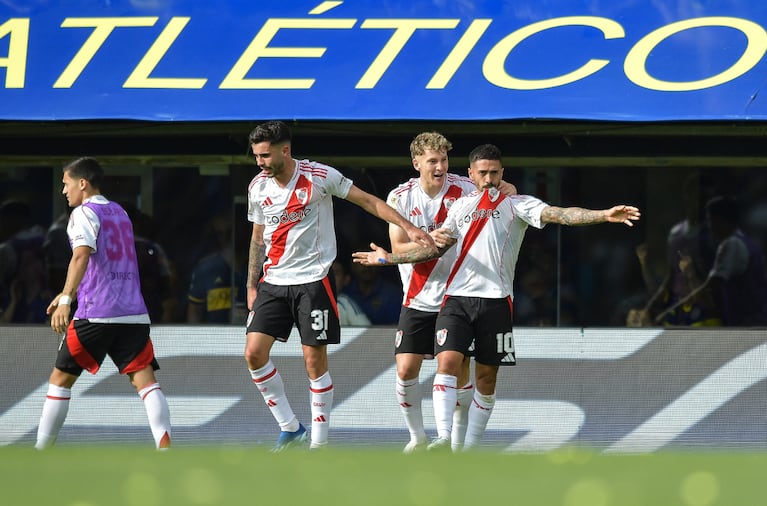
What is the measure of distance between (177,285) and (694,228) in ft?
13.3

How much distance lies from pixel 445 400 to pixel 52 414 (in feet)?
8.02

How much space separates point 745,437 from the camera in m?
10.1

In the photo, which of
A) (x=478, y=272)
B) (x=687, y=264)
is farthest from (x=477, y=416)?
(x=687, y=264)

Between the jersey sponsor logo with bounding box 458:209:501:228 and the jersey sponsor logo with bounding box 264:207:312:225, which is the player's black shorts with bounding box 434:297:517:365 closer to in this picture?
the jersey sponsor logo with bounding box 458:209:501:228

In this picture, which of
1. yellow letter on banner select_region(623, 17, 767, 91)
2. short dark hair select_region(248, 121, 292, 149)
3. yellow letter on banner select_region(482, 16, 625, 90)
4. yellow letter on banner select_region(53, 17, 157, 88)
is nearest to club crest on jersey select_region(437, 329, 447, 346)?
short dark hair select_region(248, 121, 292, 149)

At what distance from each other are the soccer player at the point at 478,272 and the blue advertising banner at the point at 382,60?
1.11 meters

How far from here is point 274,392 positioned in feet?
28.5

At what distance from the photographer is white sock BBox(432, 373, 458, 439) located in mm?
8539

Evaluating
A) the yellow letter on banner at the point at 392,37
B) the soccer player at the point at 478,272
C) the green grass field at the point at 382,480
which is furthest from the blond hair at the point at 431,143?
the green grass field at the point at 382,480

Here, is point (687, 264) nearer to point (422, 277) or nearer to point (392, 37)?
point (422, 277)

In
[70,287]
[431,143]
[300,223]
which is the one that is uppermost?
[431,143]

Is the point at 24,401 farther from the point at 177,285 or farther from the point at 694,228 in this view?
the point at 694,228

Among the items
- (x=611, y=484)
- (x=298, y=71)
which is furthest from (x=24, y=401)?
(x=611, y=484)

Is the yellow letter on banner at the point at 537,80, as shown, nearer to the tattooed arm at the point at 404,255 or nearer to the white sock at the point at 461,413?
the tattooed arm at the point at 404,255
